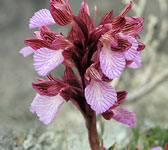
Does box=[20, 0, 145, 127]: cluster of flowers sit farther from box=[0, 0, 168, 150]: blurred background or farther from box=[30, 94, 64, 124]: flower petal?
box=[0, 0, 168, 150]: blurred background

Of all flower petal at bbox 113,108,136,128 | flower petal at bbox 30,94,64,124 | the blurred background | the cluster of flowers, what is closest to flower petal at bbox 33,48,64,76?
the cluster of flowers

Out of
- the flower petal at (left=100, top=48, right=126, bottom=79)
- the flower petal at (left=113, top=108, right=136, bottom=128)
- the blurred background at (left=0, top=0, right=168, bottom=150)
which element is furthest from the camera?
the blurred background at (left=0, top=0, right=168, bottom=150)

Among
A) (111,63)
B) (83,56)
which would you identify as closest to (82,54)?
(83,56)

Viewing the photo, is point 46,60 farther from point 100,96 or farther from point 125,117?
point 125,117

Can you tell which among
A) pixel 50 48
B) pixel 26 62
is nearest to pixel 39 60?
pixel 50 48

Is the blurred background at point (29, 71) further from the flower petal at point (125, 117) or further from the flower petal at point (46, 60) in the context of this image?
the flower petal at point (46, 60)

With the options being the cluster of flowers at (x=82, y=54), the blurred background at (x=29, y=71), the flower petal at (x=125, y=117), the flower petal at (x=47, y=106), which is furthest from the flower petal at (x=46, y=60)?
the blurred background at (x=29, y=71)
